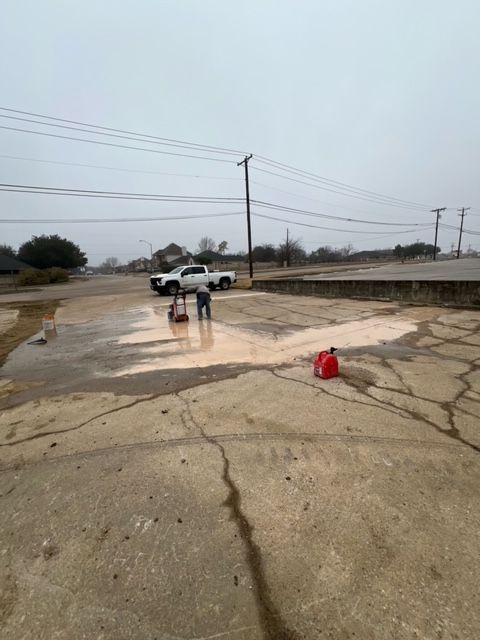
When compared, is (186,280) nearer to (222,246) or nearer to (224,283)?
(224,283)

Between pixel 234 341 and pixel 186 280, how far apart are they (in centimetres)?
1503

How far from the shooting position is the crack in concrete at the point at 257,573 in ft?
4.99

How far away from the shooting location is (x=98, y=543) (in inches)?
79.6

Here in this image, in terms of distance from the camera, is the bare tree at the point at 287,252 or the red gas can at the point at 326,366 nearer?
the red gas can at the point at 326,366

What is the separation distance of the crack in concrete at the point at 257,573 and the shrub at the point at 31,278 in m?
51.0

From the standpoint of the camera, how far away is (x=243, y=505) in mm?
2287

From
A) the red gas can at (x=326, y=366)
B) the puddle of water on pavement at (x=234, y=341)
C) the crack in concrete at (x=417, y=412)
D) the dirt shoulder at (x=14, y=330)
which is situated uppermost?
the red gas can at (x=326, y=366)

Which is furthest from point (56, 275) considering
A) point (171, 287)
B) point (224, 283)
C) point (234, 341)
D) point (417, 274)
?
point (234, 341)

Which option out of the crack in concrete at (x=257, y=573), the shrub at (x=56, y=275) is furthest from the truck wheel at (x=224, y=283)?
the shrub at (x=56, y=275)

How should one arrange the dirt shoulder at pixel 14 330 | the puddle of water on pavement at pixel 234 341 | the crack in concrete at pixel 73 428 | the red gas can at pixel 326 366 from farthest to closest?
the dirt shoulder at pixel 14 330 → the puddle of water on pavement at pixel 234 341 → the red gas can at pixel 326 366 → the crack in concrete at pixel 73 428

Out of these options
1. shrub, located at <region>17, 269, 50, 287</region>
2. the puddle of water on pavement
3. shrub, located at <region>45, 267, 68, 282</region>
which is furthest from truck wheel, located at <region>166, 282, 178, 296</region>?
shrub, located at <region>45, 267, 68, 282</region>

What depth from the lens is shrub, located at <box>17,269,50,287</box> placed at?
143 feet

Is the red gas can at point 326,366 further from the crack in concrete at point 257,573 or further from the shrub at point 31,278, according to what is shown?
the shrub at point 31,278

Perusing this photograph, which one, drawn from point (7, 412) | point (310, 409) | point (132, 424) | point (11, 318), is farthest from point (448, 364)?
point (11, 318)
